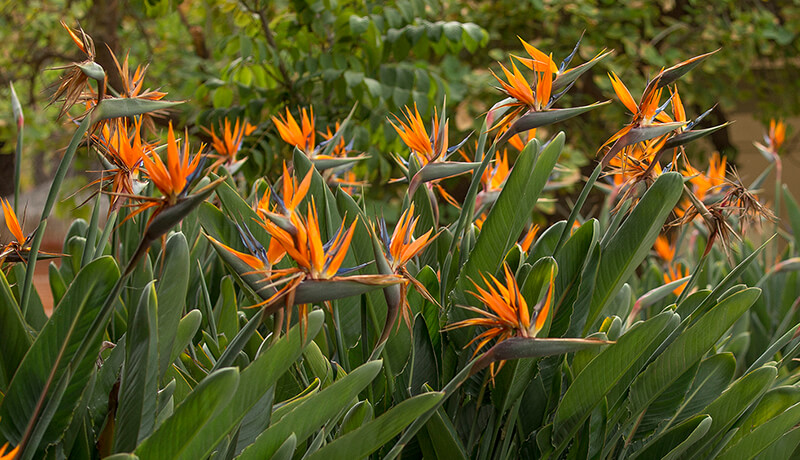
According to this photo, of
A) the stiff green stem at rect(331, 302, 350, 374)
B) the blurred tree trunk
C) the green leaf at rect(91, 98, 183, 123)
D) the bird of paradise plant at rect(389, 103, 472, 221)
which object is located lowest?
the blurred tree trunk

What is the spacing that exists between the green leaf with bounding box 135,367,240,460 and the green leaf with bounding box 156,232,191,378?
0.27ft

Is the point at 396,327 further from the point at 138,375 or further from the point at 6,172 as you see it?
the point at 6,172

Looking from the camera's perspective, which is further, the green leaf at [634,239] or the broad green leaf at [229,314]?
the broad green leaf at [229,314]

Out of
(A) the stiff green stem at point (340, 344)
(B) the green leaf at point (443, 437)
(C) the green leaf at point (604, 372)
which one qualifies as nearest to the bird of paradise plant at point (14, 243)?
(A) the stiff green stem at point (340, 344)

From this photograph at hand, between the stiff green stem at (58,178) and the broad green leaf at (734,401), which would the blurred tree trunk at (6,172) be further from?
the broad green leaf at (734,401)

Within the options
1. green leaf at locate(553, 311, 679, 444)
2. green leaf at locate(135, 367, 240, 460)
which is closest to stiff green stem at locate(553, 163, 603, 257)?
green leaf at locate(553, 311, 679, 444)

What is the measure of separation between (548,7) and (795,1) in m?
1.16

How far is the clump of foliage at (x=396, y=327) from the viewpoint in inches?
18.4

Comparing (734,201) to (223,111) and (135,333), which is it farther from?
(223,111)

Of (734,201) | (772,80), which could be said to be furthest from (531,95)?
(772,80)

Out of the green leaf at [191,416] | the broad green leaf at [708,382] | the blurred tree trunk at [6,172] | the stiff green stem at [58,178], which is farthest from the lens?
the blurred tree trunk at [6,172]

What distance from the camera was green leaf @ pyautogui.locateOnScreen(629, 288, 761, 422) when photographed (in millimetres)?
630

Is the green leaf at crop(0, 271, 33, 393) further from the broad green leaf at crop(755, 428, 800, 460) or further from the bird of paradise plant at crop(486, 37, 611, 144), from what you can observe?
the broad green leaf at crop(755, 428, 800, 460)

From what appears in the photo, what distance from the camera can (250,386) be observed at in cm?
47
